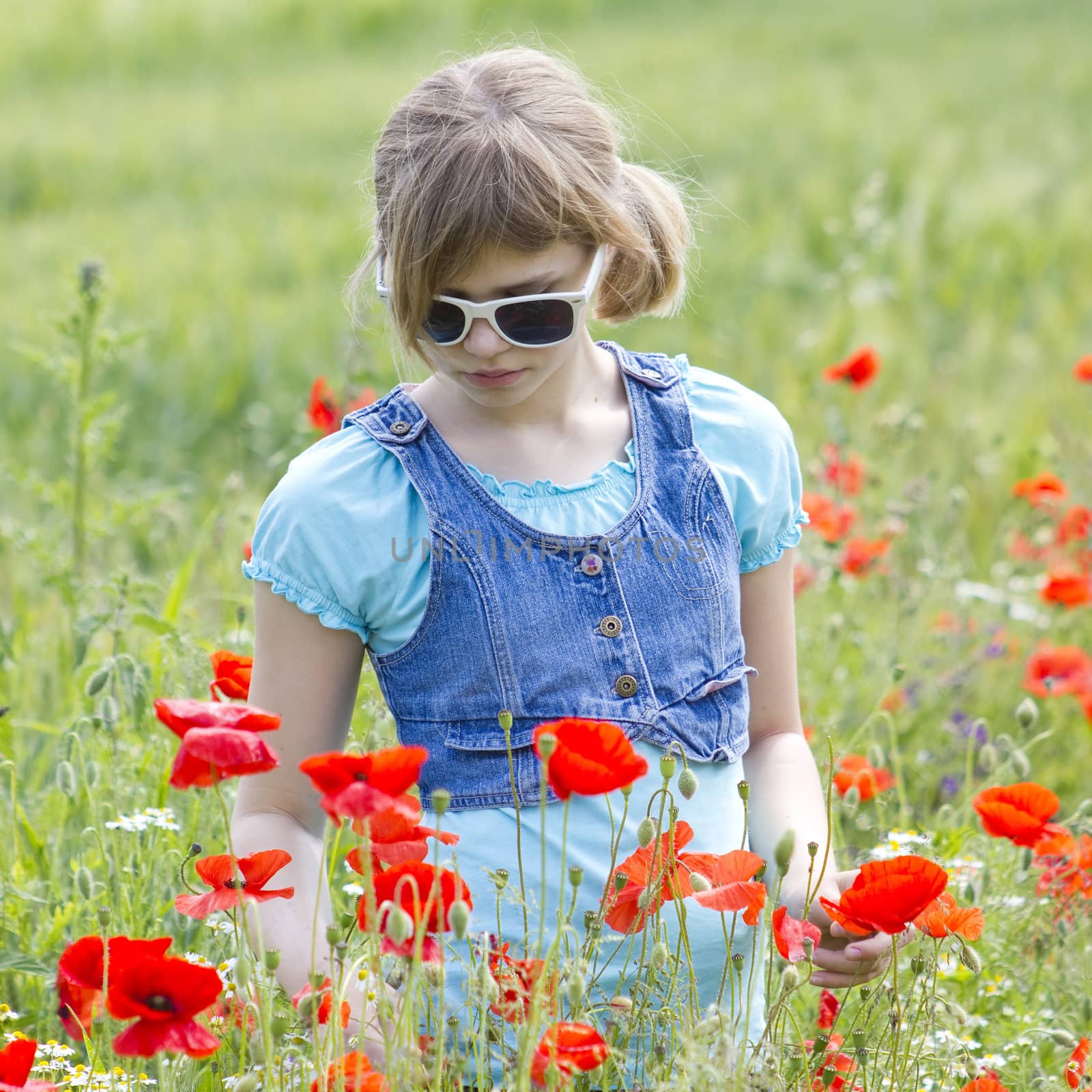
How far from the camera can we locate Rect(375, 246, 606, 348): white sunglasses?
152 cm

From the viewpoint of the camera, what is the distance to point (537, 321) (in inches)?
60.6

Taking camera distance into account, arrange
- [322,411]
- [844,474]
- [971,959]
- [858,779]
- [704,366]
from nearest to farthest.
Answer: [971,959]
[858,779]
[322,411]
[844,474]
[704,366]

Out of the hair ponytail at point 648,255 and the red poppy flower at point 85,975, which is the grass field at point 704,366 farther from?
the red poppy flower at point 85,975

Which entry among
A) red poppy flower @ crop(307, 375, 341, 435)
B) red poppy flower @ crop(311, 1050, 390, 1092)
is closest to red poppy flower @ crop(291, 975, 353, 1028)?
red poppy flower @ crop(311, 1050, 390, 1092)

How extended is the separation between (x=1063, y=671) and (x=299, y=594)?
1667 mm

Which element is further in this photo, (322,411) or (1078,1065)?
(322,411)

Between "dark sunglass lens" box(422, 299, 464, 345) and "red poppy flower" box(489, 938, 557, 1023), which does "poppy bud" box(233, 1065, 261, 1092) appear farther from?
"dark sunglass lens" box(422, 299, 464, 345)

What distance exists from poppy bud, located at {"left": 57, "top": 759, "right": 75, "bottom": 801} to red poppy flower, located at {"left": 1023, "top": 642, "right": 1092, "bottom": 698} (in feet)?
5.45

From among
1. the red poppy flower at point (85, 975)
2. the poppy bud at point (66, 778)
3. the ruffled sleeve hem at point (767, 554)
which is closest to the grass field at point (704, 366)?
the poppy bud at point (66, 778)

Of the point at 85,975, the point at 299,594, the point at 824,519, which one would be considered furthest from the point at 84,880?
the point at 824,519

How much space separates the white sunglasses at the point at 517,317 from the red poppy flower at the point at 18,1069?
768 mm

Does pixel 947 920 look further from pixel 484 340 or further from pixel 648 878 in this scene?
pixel 484 340

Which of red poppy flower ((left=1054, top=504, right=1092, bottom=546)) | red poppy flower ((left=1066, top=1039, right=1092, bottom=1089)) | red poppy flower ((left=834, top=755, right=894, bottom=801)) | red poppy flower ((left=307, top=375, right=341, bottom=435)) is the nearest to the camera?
red poppy flower ((left=1066, top=1039, right=1092, bottom=1089))

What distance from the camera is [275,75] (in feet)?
41.7
